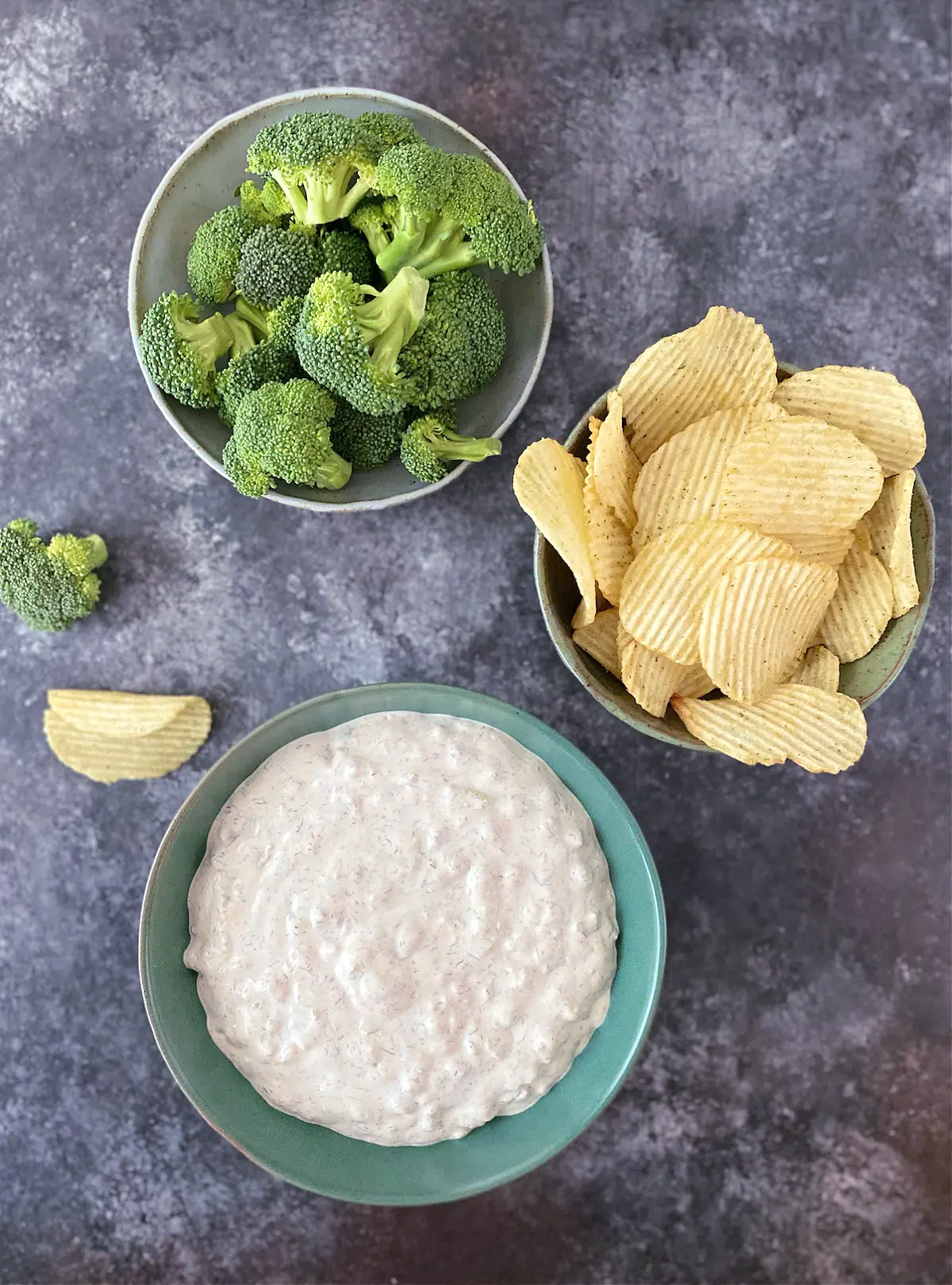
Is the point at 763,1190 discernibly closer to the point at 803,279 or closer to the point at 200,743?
the point at 200,743

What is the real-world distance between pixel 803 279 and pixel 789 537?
2.07 ft

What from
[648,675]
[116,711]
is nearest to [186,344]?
[116,711]

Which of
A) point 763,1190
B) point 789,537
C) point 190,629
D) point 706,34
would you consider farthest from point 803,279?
point 763,1190

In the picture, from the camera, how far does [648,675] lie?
5.17 ft

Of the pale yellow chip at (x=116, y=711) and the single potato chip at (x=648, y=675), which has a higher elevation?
the single potato chip at (x=648, y=675)

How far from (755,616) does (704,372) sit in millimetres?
361

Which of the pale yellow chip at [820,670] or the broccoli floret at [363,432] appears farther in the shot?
the broccoli floret at [363,432]

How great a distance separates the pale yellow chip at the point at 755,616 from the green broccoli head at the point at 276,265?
0.80 metres

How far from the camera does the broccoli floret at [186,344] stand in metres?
1.64

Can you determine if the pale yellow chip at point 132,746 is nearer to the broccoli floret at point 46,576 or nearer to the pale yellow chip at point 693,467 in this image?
the broccoli floret at point 46,576

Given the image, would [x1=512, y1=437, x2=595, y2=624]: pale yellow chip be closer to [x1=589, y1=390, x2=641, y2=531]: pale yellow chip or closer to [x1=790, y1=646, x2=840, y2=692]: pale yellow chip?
[x1=589, y1=390, x2=641, y2=531]: pale yellow chip

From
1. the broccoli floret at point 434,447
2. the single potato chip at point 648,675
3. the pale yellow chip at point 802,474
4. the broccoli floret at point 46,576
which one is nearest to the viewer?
the pale yellow chip at point 802,474

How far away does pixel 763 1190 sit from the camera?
1.94m

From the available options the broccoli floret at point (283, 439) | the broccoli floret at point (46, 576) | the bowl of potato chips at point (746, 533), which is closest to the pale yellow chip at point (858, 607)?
the bowl of potato chips at point (746, 533)
